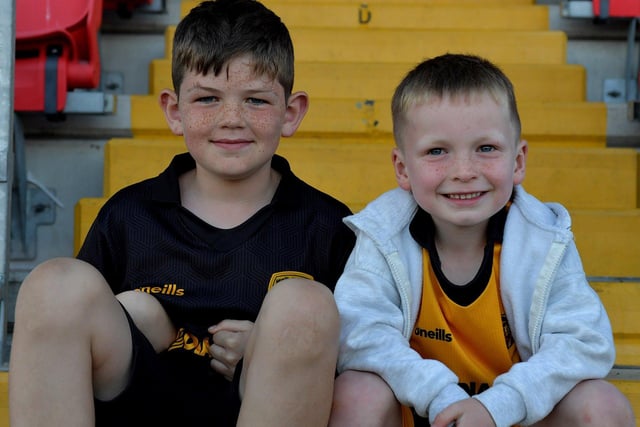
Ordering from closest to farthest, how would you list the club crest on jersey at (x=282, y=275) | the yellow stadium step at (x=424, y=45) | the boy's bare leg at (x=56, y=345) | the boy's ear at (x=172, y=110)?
the boy's bare leg at (x=56, y=345), the club crest on jersey at (x=282, y=275), the boy's ear at (x=172, y=110), the yellow stadium step at (x=424, y=45)

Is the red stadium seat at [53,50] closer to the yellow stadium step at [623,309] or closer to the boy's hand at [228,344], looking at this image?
the boy's hand at [228,344]

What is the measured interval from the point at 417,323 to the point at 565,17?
5.28 ft

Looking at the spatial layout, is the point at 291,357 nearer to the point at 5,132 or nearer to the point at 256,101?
the point at 256,101

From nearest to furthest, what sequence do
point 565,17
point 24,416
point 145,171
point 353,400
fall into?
point 24,416
point 353,400
point 145,171
point 565,17

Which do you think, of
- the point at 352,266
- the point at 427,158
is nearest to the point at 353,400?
the point at 352,266

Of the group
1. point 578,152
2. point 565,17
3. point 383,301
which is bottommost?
point 383,301

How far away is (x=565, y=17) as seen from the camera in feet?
10.1

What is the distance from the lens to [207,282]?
181 centimetres

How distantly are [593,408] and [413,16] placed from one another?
189 cm

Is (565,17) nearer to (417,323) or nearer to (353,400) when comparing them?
(417,323)

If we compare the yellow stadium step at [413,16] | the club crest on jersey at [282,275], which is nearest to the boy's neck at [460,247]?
the club crest on jersey at [282,275]

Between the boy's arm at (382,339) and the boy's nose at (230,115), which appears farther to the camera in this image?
the boy's nose at (230,115)

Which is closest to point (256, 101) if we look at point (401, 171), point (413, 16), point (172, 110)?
point (172, 110)

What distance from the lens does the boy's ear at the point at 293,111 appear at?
1935mm
